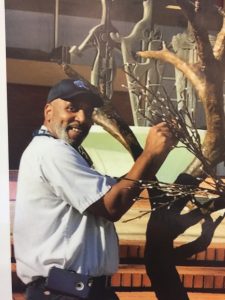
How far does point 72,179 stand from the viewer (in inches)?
82.8

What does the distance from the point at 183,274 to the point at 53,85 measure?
104 cm

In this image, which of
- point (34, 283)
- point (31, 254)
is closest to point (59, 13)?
point (31, 254)

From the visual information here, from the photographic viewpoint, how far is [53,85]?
2.15 m

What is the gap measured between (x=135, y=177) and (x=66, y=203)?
32 centimetres

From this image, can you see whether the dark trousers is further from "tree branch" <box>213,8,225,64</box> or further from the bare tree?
"tree branch" <box>213,8,225,64</box>

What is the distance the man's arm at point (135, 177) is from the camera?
2129mm

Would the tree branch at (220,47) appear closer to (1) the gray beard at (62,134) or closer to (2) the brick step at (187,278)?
(1) the gray beard at (62,134)

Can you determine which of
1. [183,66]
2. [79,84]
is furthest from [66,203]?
[183,66]

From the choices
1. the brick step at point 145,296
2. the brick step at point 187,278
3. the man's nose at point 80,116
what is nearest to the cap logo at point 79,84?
the man's nose at point 80,116

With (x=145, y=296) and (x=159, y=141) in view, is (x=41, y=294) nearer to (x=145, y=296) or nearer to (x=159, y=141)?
(x=145, y=296)

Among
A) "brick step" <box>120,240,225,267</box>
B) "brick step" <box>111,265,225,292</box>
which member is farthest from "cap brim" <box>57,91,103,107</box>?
"brick step" <box>111,265,225,292</box>

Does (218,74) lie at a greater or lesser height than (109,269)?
greater

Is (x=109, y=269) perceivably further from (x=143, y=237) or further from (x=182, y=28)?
(x=182, y=28)

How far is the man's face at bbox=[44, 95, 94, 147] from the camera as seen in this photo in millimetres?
2158
